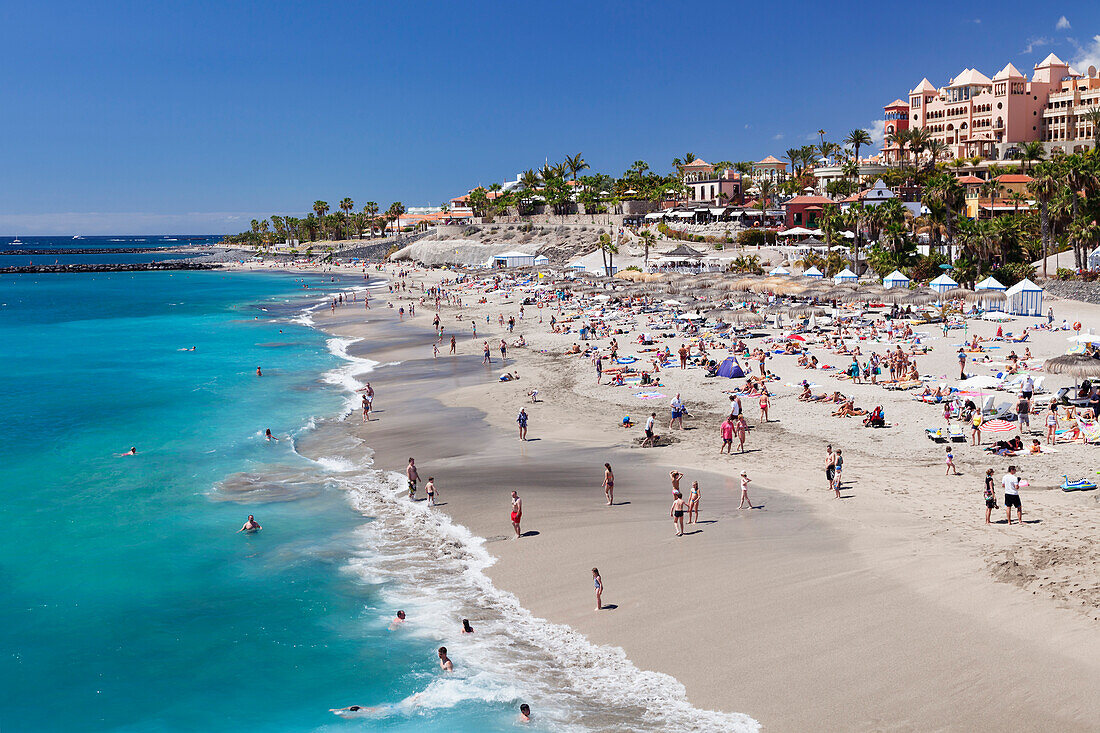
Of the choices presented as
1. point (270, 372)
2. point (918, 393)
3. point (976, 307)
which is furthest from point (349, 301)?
point (918, 393)

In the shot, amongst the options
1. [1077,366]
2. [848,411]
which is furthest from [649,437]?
[1077,366]

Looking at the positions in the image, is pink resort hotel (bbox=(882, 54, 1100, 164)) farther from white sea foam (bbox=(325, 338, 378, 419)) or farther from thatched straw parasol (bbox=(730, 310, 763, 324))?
white sea foam (bbox=(325, 338, 378, 419))

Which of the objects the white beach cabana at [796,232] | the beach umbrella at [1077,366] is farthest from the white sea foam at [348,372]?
the white beach cabana at [796,232]

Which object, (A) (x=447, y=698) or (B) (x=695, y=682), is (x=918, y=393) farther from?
(A) (x=447, y=698)

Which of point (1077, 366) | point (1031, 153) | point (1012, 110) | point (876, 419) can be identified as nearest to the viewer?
point (1077, 366)

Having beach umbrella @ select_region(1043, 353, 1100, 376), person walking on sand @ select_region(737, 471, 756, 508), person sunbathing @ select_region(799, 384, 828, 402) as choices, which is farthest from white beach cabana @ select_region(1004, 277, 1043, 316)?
person walking on sand @ select_region(737, 471, 756, 508)

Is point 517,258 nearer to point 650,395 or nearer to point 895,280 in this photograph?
point 895,280
